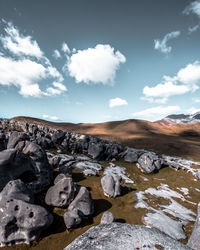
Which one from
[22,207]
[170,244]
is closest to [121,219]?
[170,244]

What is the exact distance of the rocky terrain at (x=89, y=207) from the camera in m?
7.04

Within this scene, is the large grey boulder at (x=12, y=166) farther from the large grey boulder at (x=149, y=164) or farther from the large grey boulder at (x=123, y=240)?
the large grey boulder at (x=149, y=164)

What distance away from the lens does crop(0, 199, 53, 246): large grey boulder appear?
10297 millimetres

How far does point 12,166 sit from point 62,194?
26.4 ft

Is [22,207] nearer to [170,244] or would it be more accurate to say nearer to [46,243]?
[46,243]

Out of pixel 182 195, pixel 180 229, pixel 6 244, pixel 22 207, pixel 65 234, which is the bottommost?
pixel 182 195

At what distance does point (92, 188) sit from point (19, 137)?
69.4 feet

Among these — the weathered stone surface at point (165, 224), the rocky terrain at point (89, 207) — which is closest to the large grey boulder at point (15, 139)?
the rocky terrain at point (89, 207)

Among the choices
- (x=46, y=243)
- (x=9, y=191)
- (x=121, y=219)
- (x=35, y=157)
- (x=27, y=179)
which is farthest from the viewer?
(x=35, y=157)

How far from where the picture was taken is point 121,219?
14.8 meters

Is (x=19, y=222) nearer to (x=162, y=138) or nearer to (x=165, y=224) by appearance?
(x=165, y=224)

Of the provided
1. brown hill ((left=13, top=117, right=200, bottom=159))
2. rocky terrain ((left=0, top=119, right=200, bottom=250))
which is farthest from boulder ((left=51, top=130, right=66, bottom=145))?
brown hill ((left=13, top=117, right=200, bottom=159))

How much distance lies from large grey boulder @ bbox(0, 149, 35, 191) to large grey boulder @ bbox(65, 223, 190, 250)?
14.1 metres

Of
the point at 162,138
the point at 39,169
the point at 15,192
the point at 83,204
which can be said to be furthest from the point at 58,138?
the point at 162,138
